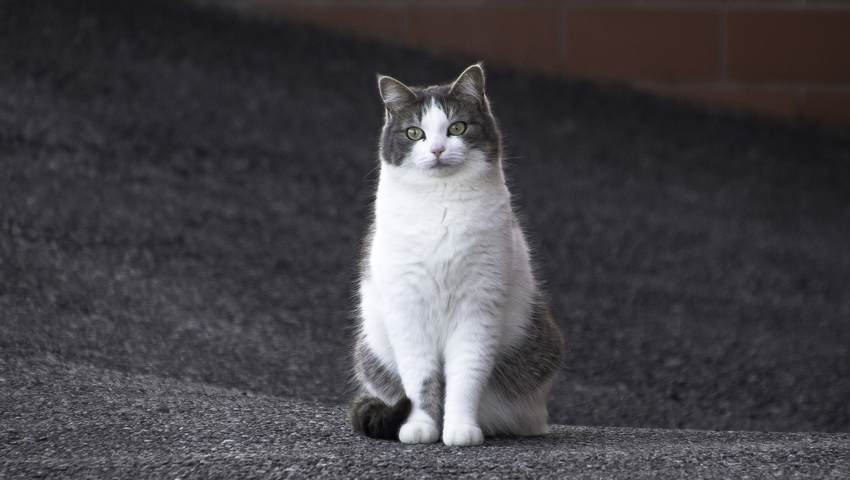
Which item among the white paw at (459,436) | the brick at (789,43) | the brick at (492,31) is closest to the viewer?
the white paw at (459,436)

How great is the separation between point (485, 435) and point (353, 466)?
1.71 ft

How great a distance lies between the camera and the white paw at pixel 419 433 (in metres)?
2.05

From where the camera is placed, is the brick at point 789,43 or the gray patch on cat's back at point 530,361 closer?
the gray patch on cat's back at point 530,361

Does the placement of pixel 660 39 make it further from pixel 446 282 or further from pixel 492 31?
pixel 446 282

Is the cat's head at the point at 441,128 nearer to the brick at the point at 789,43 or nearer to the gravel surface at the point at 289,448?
the gravel surface at the point at 289,448

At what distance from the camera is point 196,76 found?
6.03 metres

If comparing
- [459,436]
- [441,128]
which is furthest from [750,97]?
[459,436]

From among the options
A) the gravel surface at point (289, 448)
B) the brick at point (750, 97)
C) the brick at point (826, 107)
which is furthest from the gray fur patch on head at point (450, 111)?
the brick at point (826, 107)

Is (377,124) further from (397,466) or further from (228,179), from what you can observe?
(397,466)

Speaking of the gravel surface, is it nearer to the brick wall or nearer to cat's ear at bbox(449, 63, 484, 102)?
cat's ear at bbox(449, 63, 484, 102)

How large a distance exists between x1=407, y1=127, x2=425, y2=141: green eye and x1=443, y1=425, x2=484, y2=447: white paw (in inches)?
31.7

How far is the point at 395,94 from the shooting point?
2229 millimetres

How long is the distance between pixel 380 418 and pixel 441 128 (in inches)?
32.6

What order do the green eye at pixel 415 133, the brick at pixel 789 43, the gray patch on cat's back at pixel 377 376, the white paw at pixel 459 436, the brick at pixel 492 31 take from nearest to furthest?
the white paw at pixel 459 436 < the green eye at pixel 415 133 < the gray patch on cat's back at pixel 377 376 < the brick at pixel 789 43 < the brick at pixel 492 31
